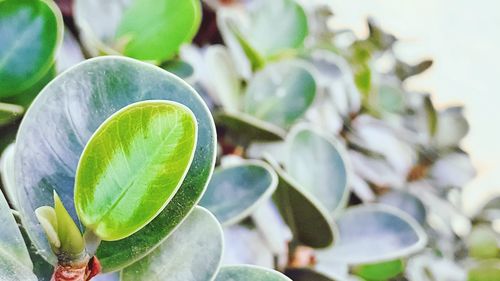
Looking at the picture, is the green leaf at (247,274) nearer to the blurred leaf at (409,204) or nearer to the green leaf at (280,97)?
the green leaf at (280,97)

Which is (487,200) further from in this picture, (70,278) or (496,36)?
(496,36)

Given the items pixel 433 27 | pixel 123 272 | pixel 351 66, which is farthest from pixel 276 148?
pixel 433 27

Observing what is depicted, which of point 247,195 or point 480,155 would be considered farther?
point 480,155

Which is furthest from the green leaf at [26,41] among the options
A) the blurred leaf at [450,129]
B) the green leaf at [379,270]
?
the blurred leaf at [450,129]

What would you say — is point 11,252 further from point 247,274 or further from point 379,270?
point 379,270

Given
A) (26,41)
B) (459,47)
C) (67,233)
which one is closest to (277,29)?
(26,41)

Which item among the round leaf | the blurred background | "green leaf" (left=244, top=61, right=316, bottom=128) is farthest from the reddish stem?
the blurred background

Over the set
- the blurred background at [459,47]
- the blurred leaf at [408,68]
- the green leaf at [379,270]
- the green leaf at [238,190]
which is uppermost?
the green leaf at [238,190]
